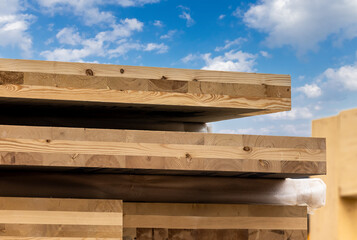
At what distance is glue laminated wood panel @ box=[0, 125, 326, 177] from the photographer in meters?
1.48

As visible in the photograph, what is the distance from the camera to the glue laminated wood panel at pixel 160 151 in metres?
1.48

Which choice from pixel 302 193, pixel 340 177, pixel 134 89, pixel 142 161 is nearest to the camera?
pixel 142 161

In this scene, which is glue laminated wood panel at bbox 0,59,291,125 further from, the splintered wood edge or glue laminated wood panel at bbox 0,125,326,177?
glue laminated wood panel at bbox 0,125,326,177

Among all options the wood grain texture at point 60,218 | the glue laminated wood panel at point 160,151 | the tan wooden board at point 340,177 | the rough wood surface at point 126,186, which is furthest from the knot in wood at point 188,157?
the tan wooden board at point 340,177

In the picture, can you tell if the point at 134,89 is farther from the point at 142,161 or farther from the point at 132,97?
the point at 142,161

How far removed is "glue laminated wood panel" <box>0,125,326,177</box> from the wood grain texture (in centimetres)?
13

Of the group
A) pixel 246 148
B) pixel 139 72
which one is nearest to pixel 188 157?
pixel 246 148

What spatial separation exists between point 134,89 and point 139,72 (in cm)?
6

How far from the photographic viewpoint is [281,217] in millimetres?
1718

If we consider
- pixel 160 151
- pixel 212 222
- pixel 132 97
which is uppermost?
pixel 132 97

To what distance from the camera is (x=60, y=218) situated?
1515 millimetres

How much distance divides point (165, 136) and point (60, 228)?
44cm

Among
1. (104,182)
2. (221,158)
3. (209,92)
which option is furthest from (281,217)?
(104,182)

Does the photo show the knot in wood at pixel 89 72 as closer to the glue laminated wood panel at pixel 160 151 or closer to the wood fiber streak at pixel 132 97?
the wood fiber streak at pixel 132 97
